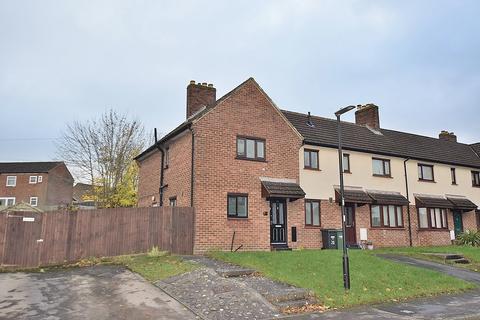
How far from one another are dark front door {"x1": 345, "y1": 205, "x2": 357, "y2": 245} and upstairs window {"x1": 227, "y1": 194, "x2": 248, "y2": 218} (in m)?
6.49

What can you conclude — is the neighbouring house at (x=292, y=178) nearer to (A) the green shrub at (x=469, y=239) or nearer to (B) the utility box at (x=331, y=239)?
(B) the utility box at (x=331, y=239)

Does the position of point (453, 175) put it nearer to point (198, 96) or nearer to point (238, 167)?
point (238, 167)

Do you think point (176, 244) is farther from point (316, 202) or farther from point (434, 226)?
point (434, 226)

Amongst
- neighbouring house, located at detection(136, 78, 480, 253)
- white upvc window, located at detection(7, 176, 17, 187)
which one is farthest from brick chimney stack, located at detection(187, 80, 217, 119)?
white upvc window, located at detection(7, 176, 17, 187)

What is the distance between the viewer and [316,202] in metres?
20.6

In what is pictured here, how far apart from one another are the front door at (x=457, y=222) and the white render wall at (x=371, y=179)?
54.7 inches

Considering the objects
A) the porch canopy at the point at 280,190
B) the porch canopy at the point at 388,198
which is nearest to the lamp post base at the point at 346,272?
the porch canopy at the point at 280,190

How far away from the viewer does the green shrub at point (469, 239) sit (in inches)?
953

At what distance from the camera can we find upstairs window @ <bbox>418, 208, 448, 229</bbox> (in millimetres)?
24547

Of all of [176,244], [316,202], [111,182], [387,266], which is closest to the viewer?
[387,266]

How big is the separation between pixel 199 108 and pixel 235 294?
12.8 m

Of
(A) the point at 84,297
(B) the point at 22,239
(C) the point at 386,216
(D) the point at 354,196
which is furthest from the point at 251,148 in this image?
(A) the point at 84,297

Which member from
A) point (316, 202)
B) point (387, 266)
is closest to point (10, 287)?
point (387, 266)

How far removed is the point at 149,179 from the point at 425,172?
17.4m
